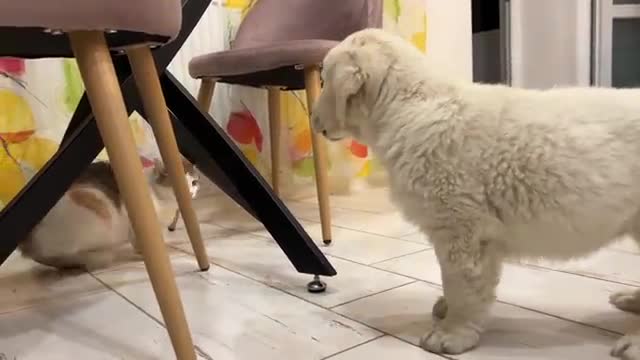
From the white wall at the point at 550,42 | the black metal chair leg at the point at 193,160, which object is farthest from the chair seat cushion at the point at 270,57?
the white wall at the point at 550,42

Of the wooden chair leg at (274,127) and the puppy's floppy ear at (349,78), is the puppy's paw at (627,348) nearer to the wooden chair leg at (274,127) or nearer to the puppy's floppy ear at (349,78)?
the puppy's floppy ear at (349,78)

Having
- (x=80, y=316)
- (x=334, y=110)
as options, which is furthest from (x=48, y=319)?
(x=334, y=110)

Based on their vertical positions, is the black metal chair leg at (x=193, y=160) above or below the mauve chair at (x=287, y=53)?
below

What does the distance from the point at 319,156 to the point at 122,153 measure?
916mm

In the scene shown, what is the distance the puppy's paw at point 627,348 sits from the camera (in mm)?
922

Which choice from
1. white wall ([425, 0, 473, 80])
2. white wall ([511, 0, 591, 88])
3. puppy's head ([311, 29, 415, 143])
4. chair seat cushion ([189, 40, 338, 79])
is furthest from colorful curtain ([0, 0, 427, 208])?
white wall ([511, 0, 591, 88])

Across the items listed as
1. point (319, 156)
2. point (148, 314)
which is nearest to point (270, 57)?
point (319, 156)

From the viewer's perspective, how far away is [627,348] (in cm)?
94

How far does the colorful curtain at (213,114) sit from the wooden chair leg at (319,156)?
0.17m

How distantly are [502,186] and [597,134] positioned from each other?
0.16 m

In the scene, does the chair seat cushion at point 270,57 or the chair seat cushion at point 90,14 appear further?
the chair seat cushion at point 270,57

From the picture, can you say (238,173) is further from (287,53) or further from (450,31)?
(450,31)

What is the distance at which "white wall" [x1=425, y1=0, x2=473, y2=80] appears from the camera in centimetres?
299

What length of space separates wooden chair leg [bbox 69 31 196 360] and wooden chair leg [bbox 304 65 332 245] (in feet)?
2.58
